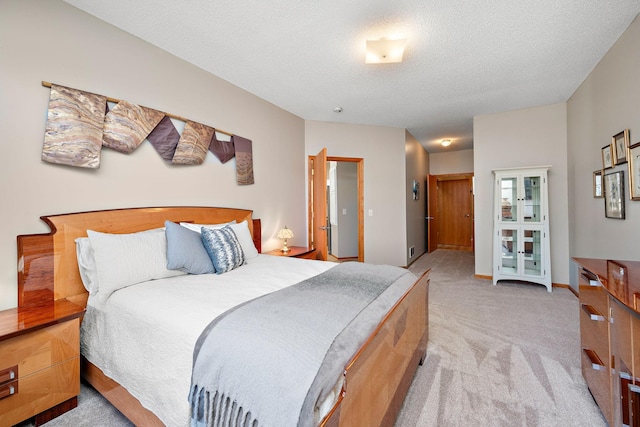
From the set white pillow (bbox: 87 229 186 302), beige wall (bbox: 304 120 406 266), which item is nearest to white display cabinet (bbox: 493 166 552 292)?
beige wall (bbox: 304 120 406 266)

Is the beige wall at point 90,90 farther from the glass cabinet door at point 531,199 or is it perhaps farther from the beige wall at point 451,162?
the beige wall at point 451,162

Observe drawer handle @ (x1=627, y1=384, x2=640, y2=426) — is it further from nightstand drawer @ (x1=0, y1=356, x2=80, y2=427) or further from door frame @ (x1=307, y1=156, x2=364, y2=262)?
door frame @ (x1=307, y1=156, x2=364, y2=262)

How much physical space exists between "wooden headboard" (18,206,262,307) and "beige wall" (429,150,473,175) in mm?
6688

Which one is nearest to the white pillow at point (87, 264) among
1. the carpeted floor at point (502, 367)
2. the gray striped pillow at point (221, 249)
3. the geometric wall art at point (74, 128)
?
the geometric wall art at point (74, 128)

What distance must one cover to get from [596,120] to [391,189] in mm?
2627

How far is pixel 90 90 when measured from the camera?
1917 millimetres

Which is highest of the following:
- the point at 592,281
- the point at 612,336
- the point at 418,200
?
the point at 418,200

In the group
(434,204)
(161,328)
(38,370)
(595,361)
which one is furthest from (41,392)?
(434,204)

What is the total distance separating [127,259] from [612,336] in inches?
105

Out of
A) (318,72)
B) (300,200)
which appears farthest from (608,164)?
(300,200)

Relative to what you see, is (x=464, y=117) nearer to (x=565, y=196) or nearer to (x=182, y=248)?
(x=565, y=196)

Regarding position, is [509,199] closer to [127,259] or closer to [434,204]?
[434,204]

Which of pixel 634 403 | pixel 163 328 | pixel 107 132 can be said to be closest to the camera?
pixel 634 403

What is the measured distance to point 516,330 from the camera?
246cm
